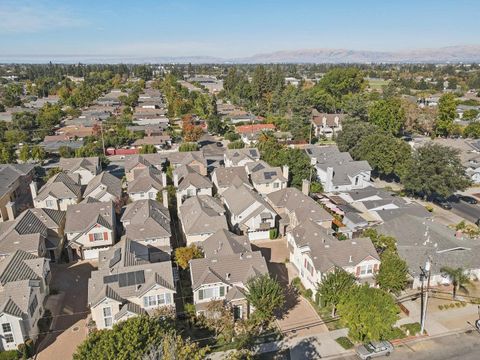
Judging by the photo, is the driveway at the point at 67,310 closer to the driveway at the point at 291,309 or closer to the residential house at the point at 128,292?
the residential house at the point at 128,292

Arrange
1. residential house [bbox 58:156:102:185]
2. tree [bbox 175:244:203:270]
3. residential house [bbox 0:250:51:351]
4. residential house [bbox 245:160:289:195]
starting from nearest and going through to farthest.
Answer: residential house [bbox 0:250:51:351] < tree [bbox 175:244:203:270] < residential house [bbox 245:160:289:195] < residential house [bbox 58:156:102:185]

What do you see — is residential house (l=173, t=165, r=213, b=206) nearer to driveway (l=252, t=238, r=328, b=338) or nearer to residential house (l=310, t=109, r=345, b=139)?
driveway (l=252, t=238, r=328, b=338)

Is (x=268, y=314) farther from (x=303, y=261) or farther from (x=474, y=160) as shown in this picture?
(x=474, y=160)

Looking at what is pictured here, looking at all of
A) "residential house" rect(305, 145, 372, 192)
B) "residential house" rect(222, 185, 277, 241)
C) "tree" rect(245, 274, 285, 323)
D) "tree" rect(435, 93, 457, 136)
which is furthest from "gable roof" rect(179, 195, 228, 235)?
"tree" rect(435, 93, 457, 136)

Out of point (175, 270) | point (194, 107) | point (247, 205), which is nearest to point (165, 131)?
point (194, 107)

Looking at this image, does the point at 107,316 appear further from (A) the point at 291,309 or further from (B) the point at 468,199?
(B) the point at 468,199

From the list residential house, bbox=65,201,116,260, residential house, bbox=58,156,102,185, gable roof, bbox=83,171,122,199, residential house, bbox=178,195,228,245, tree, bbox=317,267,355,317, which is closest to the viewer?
tree, bbox=317,267,355,317
